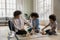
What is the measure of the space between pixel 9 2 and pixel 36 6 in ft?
6.74

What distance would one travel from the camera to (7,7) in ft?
36.3

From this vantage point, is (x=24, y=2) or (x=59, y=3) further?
(x=24, y=2)

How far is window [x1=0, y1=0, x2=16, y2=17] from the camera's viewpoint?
10.9 m

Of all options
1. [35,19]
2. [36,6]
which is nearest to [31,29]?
[35,19]

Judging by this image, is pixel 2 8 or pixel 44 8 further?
pixel 2 8

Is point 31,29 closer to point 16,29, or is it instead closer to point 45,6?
point 16,29

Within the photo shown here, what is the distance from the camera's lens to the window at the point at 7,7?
35.8 ft

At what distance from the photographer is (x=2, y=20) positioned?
10.6 m

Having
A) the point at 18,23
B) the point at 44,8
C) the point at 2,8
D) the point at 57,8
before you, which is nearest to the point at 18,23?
the point at 18,23

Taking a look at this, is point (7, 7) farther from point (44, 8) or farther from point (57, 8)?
point (57, 8)

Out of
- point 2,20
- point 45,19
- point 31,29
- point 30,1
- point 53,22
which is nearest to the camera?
point 53,22

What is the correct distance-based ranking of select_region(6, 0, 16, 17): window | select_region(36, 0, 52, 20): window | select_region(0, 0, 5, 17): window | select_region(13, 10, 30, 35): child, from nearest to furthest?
1. select_region(13, 10, 30, 35): child
2. select_region(36, 0, 52, 20): window
3. select_region(0, 0, 5, 17): window
4. select_region(6, 0, 16, 17): window

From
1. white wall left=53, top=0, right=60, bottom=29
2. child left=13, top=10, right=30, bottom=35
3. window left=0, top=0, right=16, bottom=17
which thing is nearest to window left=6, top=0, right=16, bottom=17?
window left=0, top=0, right=16, bottom=17

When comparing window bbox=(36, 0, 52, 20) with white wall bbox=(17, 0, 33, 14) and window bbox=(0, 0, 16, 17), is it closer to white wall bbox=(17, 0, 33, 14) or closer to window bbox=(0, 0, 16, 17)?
white wall bbox=(17, 0, 33, 14)
